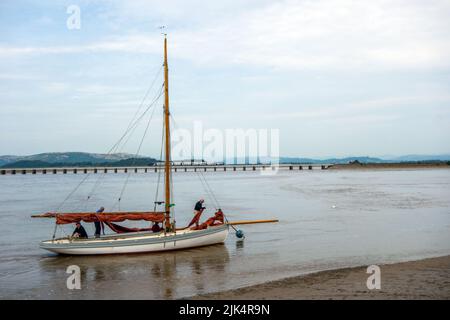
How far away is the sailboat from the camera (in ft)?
73.6

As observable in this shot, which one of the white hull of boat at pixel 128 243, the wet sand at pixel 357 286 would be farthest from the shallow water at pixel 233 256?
the wet sand at pixel 357 286

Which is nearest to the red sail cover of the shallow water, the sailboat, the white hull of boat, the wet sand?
the sailboat

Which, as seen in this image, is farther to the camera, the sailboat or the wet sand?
the sailboat

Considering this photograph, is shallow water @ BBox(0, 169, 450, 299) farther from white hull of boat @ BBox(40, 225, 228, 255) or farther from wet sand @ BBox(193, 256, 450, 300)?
wet sand @ BBox(193, 256, 450, 300)

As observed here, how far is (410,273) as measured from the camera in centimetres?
1662

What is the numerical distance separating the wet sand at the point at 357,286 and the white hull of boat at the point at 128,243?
26.1 feet

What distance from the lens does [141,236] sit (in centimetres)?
2412

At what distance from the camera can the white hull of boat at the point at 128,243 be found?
2238cm

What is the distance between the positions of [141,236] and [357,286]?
12467mm

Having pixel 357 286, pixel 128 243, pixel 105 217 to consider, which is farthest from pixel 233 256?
pixel 357 286

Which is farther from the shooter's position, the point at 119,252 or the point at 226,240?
the point at 226,240
